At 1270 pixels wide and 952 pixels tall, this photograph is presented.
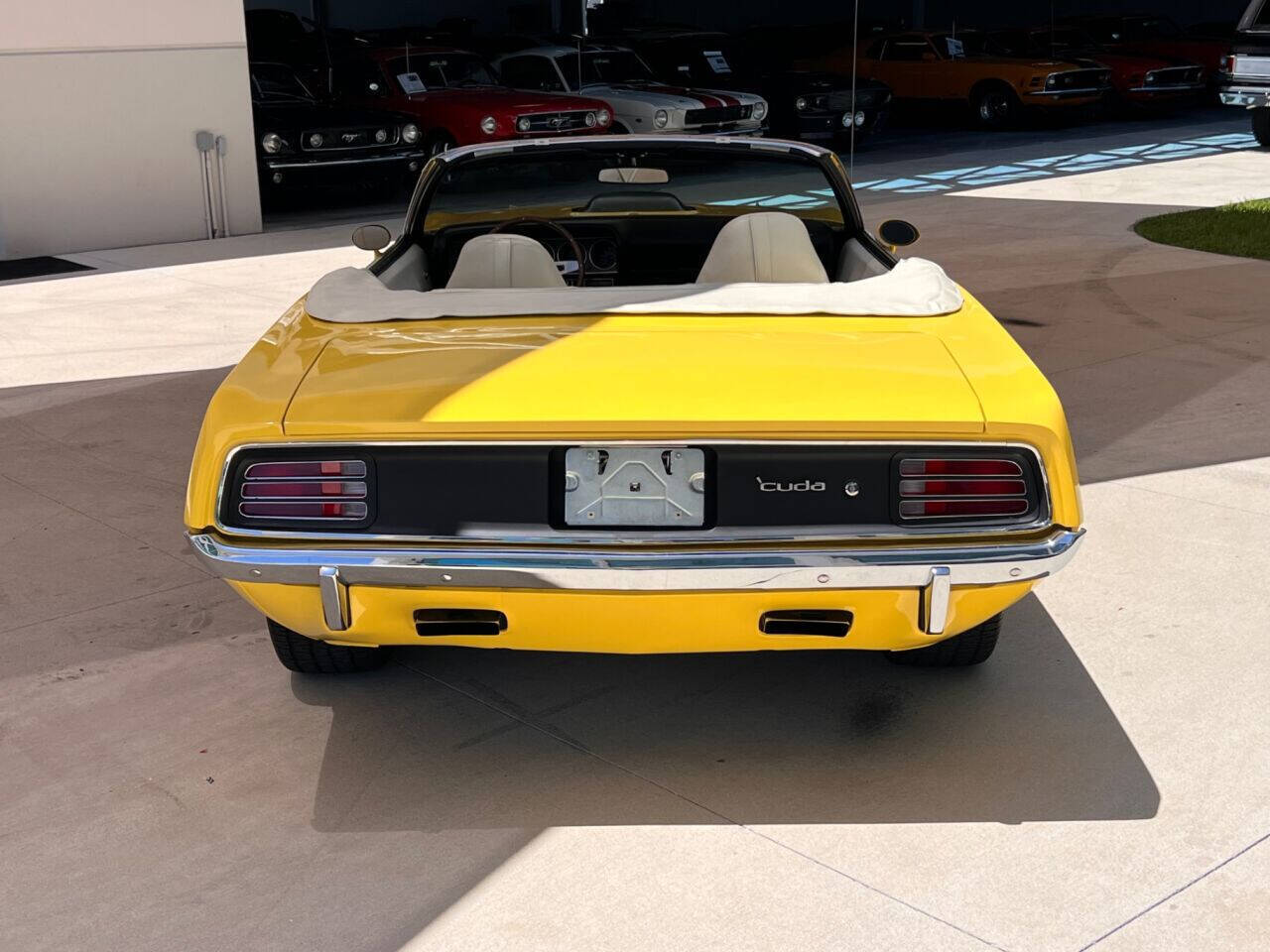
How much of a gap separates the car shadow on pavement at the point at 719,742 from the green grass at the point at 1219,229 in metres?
7.46

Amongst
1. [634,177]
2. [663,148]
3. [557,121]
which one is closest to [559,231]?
[663,148]

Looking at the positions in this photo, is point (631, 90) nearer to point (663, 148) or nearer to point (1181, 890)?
point (663, 148)

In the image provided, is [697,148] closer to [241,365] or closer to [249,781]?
[241,365]

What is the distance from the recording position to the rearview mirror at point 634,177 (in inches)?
209

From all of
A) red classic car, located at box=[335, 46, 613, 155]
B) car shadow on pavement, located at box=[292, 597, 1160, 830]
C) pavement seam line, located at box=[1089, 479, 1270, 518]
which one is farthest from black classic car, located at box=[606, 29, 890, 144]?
car shadow on pavement, located at box=[292, 597, 1160, 830]

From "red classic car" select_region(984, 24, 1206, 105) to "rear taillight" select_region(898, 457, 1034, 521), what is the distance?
18851 mm

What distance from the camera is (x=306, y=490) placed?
303 centimetres

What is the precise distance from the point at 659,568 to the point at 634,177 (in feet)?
9.21

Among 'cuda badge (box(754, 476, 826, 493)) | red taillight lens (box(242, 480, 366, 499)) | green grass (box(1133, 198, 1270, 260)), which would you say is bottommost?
green grass (box(1133, 198, 1270, 260))

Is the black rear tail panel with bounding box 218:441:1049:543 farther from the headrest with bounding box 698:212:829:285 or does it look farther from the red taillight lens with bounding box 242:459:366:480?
the headrest with bounding box 698:212:829:285

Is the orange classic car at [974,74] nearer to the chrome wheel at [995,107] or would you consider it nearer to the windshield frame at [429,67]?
the chrome wheel at [995,107]

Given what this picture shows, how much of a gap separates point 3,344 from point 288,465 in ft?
19.6

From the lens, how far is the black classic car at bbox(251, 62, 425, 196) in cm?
1338

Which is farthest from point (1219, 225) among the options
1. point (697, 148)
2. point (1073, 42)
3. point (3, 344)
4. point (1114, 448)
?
point (1073, 42)
